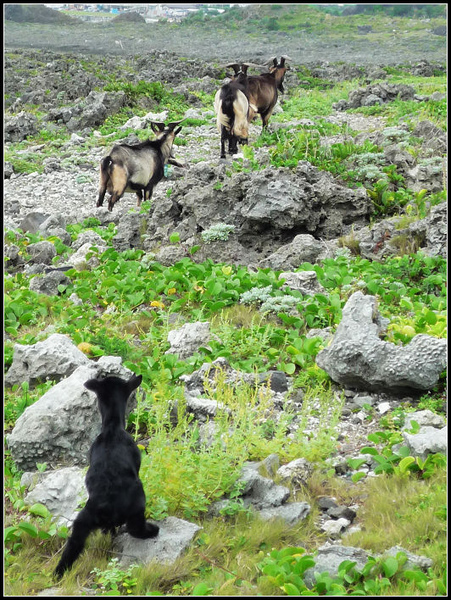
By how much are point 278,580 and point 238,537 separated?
536mm

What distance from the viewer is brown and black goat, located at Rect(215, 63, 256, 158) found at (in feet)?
53.3

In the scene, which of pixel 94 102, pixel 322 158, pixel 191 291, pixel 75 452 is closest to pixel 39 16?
pixel 94 102

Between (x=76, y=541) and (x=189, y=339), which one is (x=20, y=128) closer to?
(x=189, y=339)

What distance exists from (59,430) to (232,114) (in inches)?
486

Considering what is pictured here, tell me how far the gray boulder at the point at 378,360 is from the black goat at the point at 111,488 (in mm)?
2568

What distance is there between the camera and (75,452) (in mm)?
5379

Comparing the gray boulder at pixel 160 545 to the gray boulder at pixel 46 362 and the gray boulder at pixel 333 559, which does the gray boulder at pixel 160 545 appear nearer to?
the gray boulder at pixel 333 559

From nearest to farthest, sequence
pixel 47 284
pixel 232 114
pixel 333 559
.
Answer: pixel 333 559, pixel 47 284, pixel 232 114

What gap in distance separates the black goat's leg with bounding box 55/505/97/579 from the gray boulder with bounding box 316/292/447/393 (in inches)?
116

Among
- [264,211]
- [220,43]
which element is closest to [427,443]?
[264,211]

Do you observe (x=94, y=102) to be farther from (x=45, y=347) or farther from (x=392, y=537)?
(x=392, y=537)

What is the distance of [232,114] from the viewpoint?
16.3 m

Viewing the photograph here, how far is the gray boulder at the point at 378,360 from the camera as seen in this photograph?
238 inches

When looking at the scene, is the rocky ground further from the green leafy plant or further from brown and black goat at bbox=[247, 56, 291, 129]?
the green leafy plant
